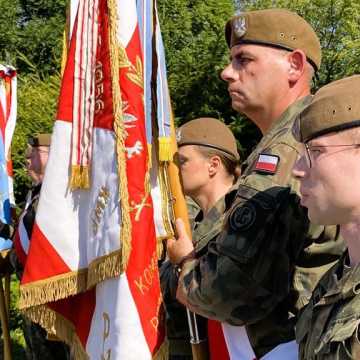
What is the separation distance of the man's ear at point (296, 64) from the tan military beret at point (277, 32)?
0.02m

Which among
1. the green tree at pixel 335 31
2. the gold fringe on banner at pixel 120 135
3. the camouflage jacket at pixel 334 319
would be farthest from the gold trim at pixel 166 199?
the green tree at pixel 335 31

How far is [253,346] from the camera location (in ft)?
7.90

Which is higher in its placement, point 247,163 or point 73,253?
point 247,163

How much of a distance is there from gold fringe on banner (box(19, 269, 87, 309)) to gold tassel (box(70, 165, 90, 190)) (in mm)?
349

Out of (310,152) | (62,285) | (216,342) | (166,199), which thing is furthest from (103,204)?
(310,152)

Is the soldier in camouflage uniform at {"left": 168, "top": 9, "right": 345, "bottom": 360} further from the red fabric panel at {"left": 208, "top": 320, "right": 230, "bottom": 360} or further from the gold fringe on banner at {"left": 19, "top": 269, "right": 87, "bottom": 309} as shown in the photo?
the gold fringe on banner at {"left": 19, "top": 269, "right": 87, "bottom": 309}

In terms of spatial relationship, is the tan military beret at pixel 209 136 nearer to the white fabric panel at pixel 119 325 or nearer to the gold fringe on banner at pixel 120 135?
the gold fringe on banner at pixel 120 135

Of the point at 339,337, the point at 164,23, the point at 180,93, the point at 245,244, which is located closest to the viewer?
the point at 339,337

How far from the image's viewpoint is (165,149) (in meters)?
2.88

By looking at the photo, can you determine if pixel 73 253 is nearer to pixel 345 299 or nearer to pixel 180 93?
pixel 345 299

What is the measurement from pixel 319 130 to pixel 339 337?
536 mm

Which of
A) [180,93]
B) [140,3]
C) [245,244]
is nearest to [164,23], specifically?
[180,93]

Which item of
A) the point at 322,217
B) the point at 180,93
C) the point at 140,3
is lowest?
the point at 180,93

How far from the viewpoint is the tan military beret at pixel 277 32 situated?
2500mm
